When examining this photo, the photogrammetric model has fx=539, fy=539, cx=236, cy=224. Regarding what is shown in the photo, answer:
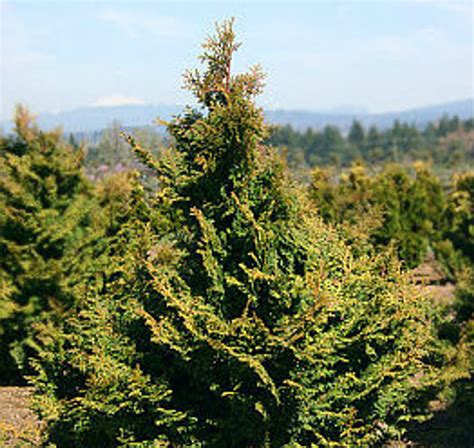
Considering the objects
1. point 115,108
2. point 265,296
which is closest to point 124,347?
point 265,296

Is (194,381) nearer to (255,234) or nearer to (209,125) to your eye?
(255,234)

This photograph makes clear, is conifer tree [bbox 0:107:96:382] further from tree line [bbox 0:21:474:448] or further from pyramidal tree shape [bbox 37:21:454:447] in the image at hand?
pyramidal tree shape [bbox 37:21:454:447]

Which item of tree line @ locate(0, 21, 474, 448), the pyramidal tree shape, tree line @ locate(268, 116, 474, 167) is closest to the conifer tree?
tree line @ locate(0, 21, 474, 448)

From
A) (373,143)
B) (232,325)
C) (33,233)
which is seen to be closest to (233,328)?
(232,325)

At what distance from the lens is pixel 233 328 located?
6.00 m

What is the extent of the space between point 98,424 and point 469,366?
705 cm

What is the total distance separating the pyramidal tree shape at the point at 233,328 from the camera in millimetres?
6277

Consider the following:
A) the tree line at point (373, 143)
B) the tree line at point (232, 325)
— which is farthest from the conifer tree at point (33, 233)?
the tree line at point (373, 143)

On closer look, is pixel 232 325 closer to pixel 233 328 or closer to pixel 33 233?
pixel 233 328

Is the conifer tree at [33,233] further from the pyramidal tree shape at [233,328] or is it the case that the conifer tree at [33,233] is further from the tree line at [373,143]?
the tree line at [373,143]

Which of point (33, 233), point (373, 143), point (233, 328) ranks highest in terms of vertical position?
point (233, 328)

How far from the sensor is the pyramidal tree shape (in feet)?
20.6

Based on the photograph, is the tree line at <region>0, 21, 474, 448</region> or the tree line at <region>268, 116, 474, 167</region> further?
the tree line at <region>268, 116, 474, 167</region>

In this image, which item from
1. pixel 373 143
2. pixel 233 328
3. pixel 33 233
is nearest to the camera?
pixel 233 328
